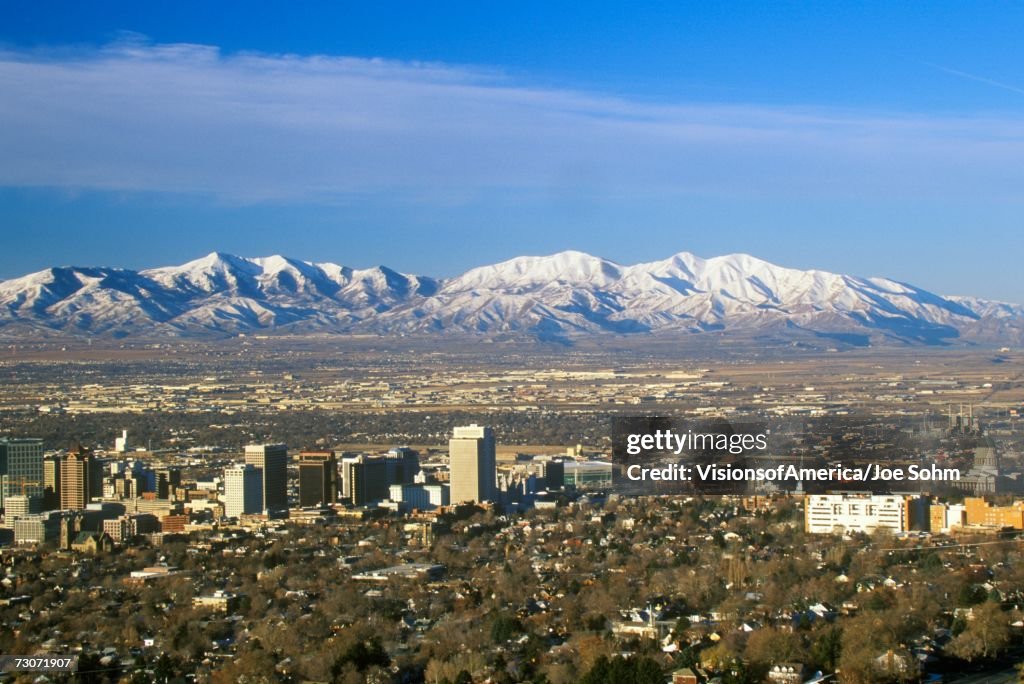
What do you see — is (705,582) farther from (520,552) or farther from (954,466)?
(954,466)

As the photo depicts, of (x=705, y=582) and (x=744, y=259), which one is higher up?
(x=744, y=259)

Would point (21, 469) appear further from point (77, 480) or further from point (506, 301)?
point (506, 301)

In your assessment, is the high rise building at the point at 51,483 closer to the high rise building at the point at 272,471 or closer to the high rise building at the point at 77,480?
the high rise building at the point at 77,480

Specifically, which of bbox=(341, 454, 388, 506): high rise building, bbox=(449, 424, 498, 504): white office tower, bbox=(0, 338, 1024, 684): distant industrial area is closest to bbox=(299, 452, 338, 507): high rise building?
bbox=(0, 338, 1024, 684): distant industrial area

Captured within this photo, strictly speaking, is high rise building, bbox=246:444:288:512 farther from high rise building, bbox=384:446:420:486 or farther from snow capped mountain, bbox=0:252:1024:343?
snow capped mountain, bbox=0:252:1024:343

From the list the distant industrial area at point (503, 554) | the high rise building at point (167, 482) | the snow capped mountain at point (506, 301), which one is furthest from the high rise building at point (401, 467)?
the snow capped mountain at point (506, 301)

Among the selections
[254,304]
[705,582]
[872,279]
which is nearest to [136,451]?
[705,582]

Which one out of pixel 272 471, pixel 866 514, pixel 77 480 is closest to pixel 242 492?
pixel 272 471
